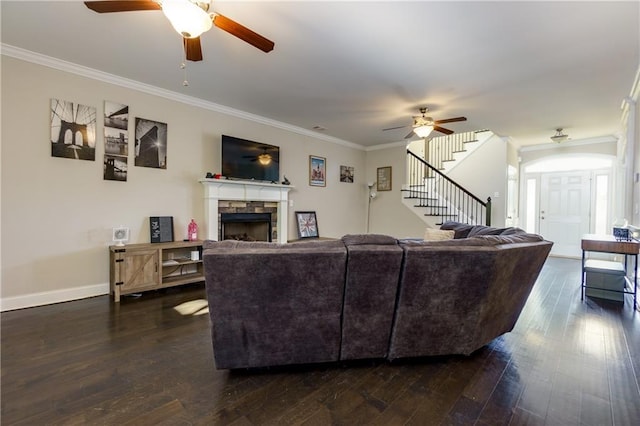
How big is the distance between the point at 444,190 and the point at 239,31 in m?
6.31

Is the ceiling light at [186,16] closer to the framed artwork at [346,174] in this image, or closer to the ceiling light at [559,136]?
the framed artwork at [346,174]

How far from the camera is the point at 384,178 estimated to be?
7145 mm

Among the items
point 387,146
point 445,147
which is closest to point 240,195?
point 387,146

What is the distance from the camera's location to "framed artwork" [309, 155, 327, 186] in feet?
20.1

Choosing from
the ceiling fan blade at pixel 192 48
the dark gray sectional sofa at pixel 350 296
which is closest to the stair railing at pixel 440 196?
the dark gray sectional sofa at pixel 350 296

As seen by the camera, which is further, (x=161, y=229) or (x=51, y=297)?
(x=161, y=229)

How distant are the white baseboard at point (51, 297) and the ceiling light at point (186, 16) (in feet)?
10.8

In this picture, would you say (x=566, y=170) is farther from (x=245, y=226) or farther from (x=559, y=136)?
(x=245, y=226)

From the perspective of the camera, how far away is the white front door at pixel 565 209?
21.9 ft

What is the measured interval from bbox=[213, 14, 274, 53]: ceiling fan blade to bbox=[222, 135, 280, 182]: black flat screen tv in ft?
8.51

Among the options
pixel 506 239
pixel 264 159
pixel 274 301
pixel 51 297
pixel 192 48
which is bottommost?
pixel 51 297

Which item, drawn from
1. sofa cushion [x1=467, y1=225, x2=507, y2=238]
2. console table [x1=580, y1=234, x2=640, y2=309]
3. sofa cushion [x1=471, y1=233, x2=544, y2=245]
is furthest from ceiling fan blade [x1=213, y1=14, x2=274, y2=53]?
console table [x1=580, y1=234, x2=640, y2=309]

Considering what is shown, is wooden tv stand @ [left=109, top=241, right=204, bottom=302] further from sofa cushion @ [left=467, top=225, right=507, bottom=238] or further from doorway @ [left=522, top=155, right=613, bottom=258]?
doorway @ [left=522, top=155, right=613, bottom=258]

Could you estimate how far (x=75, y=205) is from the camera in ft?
11.1
